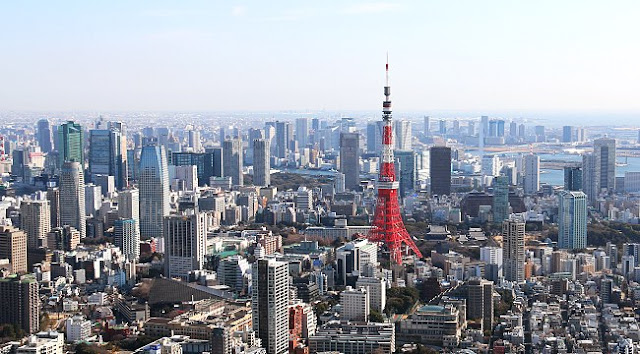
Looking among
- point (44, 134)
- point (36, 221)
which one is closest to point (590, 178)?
point (36, 221)

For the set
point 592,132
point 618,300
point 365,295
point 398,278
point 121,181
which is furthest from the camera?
point 592,132

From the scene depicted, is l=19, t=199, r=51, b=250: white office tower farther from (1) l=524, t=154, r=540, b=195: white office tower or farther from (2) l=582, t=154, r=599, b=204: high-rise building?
(1) l=524, t=154, r=540, b=195: white office tower

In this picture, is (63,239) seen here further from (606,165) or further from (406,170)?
(606,165)

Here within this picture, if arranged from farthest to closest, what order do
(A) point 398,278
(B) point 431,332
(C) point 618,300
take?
(A) point 398,278, (C) point 618,300, (B) point 431,332

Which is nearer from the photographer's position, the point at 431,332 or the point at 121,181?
the point at 431,332

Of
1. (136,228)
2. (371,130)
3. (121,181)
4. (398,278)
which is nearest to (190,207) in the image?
(136,228)

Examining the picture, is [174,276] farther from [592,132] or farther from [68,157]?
[592,132]

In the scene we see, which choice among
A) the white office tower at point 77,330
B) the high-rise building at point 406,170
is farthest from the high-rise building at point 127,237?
the high-rise building at point 406,170
